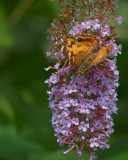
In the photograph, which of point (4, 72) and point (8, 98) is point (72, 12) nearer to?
point (8, 98)

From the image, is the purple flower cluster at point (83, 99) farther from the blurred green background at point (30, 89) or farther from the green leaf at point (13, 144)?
the green leaf at point (13, 144)

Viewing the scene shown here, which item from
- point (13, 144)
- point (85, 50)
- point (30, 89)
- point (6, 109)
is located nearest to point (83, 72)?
point (85, 50)

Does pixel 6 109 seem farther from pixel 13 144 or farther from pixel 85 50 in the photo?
pixel 85 50

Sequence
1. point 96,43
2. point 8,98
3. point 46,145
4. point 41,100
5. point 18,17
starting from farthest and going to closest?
point 41,100
point 18,17
point 8,98
point 46,145
point 96,43

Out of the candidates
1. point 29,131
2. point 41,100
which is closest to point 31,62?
point 41,100

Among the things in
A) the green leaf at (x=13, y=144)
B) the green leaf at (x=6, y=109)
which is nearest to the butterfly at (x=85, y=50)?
the green leaf at (x=13, y=144)
